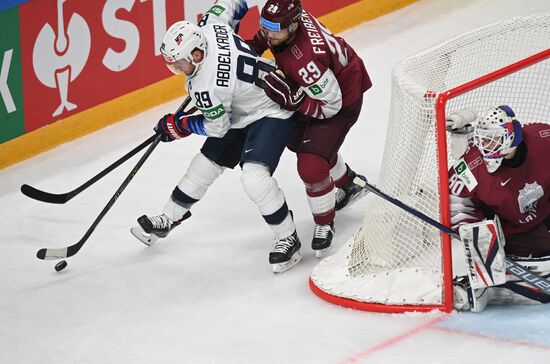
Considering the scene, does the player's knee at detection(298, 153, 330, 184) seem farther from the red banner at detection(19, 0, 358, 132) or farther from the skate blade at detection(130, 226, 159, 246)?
the red banner at detection(19, 0, 358, 132)

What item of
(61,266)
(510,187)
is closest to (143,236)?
(61,266)

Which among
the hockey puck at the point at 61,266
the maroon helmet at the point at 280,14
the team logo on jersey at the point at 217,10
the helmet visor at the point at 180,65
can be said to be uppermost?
the maroon helmet at the point at 280,14

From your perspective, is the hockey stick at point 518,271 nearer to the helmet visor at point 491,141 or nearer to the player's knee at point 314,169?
the helmet visor at point 491,141

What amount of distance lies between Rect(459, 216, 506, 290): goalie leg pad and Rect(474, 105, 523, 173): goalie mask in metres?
0.23

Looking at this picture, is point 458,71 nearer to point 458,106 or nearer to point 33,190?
point 458,106

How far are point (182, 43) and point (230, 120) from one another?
456 millimetres

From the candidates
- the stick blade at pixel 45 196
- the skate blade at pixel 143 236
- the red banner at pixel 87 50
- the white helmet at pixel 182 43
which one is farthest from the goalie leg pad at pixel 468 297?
the red banner at pixel 87 50

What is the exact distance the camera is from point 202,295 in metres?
4.33

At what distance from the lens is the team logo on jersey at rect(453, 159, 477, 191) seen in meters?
3.75

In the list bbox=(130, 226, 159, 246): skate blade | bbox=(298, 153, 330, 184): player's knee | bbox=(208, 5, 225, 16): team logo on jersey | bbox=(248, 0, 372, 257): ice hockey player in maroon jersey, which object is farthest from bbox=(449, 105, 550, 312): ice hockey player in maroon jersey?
bbox=(130, 226, 159, 246): skate blade

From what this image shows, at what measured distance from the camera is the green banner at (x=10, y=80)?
5.64 m

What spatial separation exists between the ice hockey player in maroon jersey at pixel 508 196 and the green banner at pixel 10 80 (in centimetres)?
283

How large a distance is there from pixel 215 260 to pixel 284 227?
1.38 feet

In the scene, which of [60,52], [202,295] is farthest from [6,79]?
[202,295]
